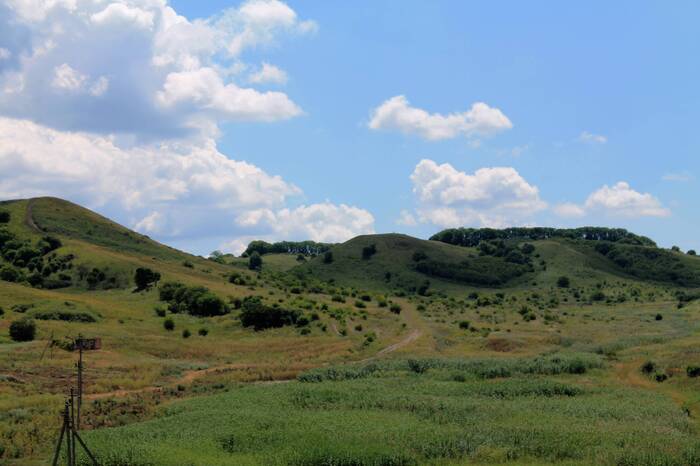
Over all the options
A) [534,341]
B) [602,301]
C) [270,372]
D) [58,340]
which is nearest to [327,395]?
[270,372]

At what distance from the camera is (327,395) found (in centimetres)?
3569

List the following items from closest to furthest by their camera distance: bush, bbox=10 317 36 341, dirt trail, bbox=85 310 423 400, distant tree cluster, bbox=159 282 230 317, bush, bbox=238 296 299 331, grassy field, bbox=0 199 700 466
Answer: grassy field, bbox=0 199 700 466
dirt trail, bbox=85 310 423 400
bush, bbox=10 317 36 341
bush, bbox=238 296 299 331
distant tree cluster, bbox=159 282 230 317

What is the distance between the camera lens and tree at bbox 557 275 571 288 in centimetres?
16675

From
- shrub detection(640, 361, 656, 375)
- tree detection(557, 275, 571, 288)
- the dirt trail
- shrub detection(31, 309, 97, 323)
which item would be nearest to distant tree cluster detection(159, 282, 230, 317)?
shrub detection(31, 309, 97, 323)

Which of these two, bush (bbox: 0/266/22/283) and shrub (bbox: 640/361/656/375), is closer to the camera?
shrub (bbox: 640/361/656/375)

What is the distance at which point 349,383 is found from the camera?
40.6 metres

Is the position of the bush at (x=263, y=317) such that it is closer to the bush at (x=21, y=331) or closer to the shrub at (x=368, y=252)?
the bush at (x=21, y=331)

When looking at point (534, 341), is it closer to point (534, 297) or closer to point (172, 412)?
point (172, 412)

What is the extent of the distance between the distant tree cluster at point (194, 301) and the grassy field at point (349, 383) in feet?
5.06

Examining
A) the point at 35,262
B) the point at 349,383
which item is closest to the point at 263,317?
the point at 349,383

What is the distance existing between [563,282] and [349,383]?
139 meters

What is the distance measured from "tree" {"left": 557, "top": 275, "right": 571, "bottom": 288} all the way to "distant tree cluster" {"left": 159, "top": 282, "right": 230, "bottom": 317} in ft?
350

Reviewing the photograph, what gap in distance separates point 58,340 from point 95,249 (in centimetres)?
6931

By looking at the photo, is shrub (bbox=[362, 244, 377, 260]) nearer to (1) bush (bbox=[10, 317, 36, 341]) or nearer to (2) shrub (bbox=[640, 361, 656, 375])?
(1) bush (bbox=[10, 317, 36, 341])
